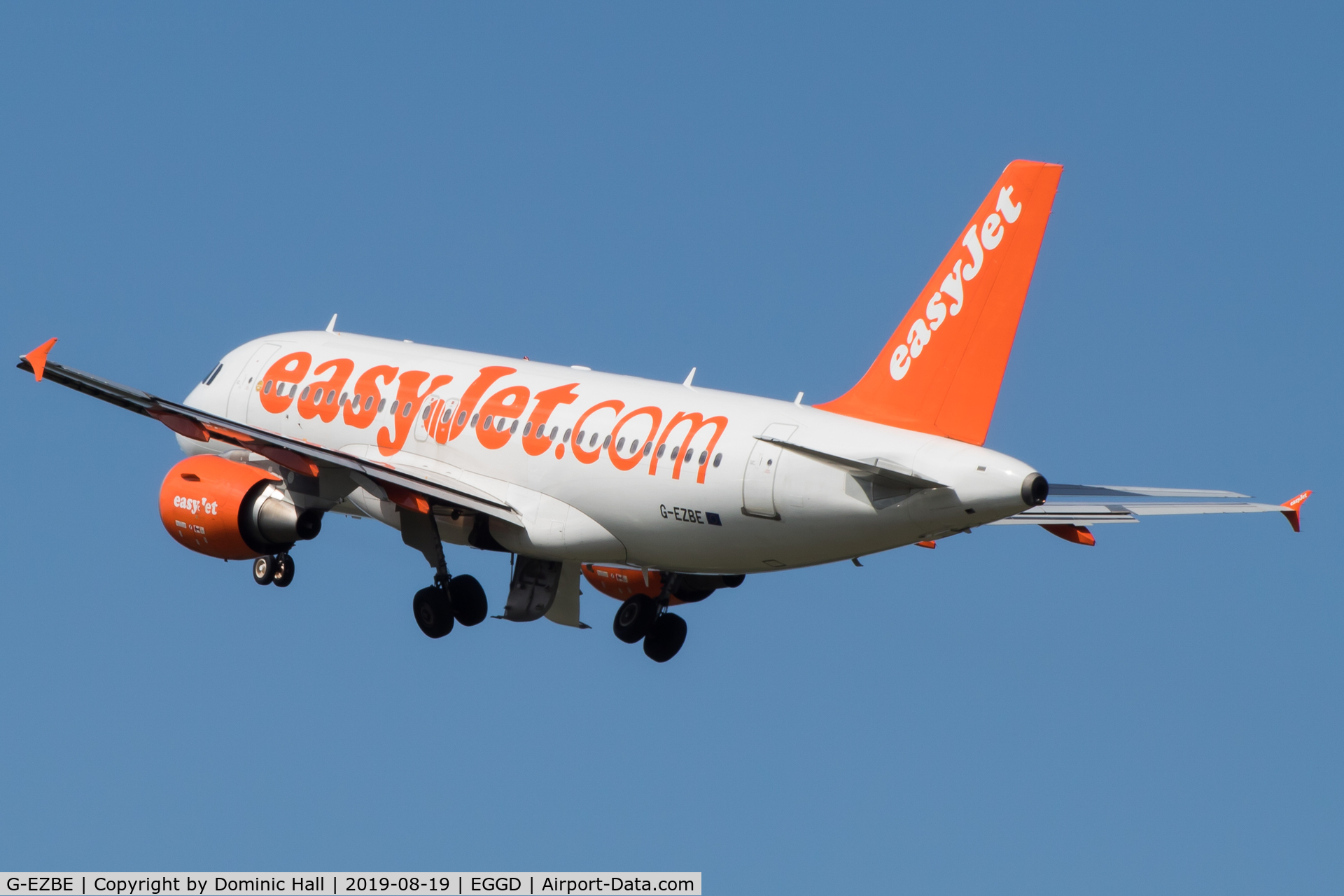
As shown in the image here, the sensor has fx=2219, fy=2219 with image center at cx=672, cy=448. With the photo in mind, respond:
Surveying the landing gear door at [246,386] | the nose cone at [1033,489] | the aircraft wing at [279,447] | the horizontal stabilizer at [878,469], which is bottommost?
the nose cone at [1033,489]

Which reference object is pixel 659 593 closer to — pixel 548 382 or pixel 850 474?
pixel 548 382

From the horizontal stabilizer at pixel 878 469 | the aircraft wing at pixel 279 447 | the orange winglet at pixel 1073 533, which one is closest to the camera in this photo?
the horizontal stabilizer at pixel 878 469

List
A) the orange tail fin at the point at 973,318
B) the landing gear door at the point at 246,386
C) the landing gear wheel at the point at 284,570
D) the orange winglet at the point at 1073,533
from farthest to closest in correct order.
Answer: the landing gear door at the point at 246,386 → the landing gear wheel at the point at 284,570 → the orange winglet at the point at 1073,533 → the orange tail fin at the point at 973,318

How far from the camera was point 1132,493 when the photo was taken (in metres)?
42.0

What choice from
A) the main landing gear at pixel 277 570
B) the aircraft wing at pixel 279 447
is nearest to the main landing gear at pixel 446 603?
the aircraft wing at pixel 279 447

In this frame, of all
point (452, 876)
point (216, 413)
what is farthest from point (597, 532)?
point (216, 413)

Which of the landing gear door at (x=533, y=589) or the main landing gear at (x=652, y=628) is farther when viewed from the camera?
the main landing gear at (x=652, y=628)

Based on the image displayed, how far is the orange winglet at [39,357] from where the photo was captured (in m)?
39.4

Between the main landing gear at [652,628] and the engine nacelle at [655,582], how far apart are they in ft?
0.98

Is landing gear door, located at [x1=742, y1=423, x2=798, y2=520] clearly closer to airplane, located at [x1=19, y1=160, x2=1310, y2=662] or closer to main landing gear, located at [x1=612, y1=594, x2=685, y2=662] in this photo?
airplane, located at [x1=19, y1=160, x2=1310, y2=662]

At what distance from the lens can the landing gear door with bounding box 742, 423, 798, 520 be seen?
1529 inches

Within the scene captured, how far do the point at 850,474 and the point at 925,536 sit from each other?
1.68 meters

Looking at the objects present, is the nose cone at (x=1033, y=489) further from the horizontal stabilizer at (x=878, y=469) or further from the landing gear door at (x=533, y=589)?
the landing gear door at (x=533, y=589)

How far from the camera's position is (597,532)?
42062 millimetres
